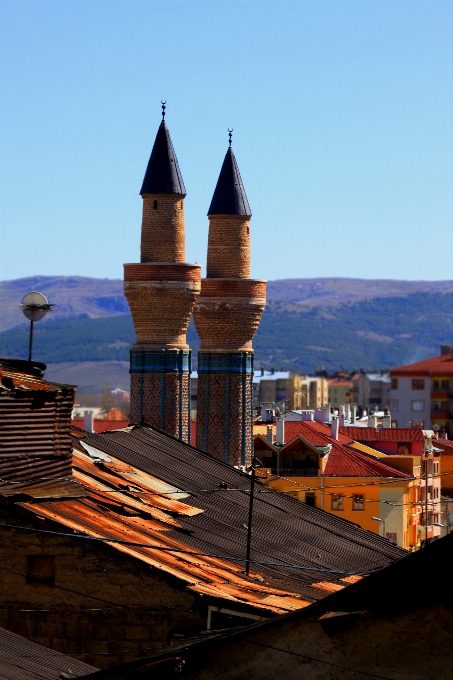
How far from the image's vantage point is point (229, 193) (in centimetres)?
4122

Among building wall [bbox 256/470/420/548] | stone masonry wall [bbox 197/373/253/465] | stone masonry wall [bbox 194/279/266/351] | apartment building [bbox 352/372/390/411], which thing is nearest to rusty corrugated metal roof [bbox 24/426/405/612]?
stone masonry wall [bbox 197/373/253/465]

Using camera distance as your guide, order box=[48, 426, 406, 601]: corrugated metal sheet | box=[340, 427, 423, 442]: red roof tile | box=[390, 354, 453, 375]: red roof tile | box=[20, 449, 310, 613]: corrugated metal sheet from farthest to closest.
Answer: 1. box=[390, 354, 453, 375]: red roof tile
2. box=[340, 427, 423, 442]: red roof tile
3. box=[48, 426, 406, 601]: corrugated metal sheet
4. box=[20, 449, 310, 613]: corrugated metal sheet

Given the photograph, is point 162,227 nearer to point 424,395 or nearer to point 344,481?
point 344,481

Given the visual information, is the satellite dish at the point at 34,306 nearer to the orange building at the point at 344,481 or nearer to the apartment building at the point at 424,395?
the orange building at the point at 344,481

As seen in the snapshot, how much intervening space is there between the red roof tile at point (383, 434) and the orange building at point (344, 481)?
748cm

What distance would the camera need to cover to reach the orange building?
43250 millimetres

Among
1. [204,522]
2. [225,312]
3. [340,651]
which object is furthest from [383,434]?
[340,651]

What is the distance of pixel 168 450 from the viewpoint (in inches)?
981

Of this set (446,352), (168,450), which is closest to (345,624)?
(168,450)

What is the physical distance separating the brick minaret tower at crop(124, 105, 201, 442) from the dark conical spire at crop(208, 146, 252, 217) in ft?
4.83

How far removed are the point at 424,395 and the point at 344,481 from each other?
57123 mm

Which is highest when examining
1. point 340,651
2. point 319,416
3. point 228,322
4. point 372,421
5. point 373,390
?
point 228,322

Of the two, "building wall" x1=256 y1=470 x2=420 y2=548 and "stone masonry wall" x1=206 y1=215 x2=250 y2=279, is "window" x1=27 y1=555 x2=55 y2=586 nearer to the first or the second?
"stone masonry wall" x1=206 y1=215 x2=250 y2=279

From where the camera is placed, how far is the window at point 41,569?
15.4 meters
